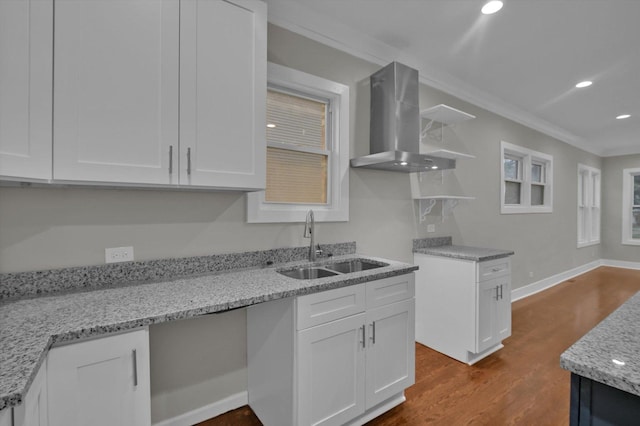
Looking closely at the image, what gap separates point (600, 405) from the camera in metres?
0.78

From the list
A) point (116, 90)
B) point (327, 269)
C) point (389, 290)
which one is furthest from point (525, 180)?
point (116, 90)

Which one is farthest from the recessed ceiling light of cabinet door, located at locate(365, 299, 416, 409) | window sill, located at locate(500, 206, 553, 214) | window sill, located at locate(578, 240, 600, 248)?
window sill, located at locate(578, 240, 600, 248)

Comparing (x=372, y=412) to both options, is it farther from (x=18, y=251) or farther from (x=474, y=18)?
(x=474, y=18)

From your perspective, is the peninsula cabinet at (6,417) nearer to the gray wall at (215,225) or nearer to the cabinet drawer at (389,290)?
the gray wall at (215,225)

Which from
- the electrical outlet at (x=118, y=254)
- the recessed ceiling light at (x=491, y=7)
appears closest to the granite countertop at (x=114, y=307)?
the electrical outlet at (x=118, y=254)

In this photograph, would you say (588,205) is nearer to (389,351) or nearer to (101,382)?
(389,351)

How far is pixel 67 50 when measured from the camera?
4.20ft

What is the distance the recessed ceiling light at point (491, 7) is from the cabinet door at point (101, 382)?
2.89 metres

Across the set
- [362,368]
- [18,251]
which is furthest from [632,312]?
[18,251]

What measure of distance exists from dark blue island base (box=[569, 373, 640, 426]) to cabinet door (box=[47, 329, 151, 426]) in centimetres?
141

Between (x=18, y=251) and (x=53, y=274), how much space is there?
0.18m

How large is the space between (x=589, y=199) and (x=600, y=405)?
8.07 m

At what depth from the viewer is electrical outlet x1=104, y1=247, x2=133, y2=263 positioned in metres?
1.68

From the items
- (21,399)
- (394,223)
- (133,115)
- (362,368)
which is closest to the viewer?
(21,399)
